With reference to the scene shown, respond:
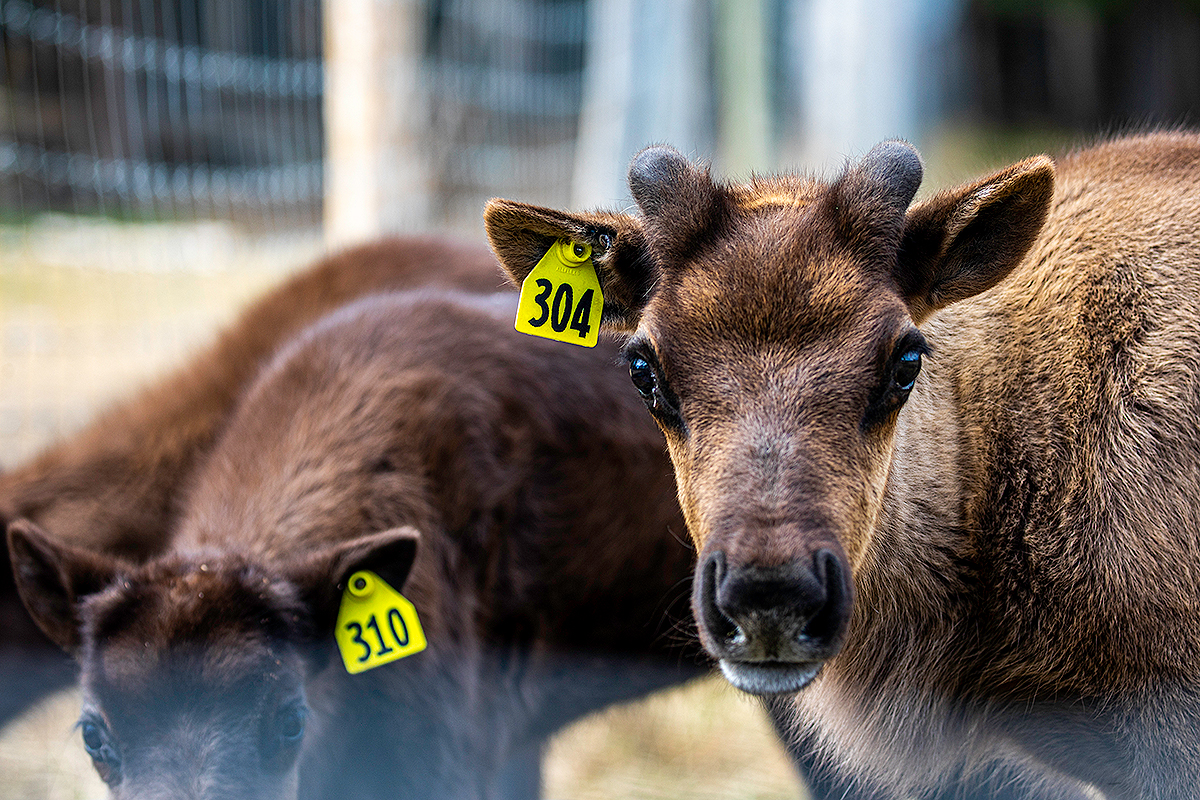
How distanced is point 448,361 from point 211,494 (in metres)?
1.11

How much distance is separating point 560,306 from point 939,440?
1226 millimetres

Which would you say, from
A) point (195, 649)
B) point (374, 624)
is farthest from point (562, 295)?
point (195, 649)

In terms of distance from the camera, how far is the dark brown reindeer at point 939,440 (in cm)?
263

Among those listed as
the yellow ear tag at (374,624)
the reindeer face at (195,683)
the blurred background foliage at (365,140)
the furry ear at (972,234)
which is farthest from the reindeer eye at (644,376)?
the blurred background foliage at (365,140)

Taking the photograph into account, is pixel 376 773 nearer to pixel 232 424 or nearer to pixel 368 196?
pixel 232 424

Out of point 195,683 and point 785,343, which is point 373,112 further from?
point 785,343

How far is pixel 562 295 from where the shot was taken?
331cm

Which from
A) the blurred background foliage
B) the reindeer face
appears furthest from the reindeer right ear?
the blurred background foliage

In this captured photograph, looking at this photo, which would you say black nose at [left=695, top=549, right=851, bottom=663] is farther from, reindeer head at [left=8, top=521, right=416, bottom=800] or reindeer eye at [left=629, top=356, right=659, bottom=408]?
reindeer head at [left=8, top=521, right=416, bottom=800]

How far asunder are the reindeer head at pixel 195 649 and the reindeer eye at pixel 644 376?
102 cm

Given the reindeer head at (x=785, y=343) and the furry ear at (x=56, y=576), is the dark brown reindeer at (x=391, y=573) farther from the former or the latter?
the reindeer head at (x=785, y=343)

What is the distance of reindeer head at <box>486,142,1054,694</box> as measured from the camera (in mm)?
2473

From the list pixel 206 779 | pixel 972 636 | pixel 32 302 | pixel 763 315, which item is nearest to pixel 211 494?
pixel 206 779

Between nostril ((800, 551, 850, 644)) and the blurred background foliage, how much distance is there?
107 inches
